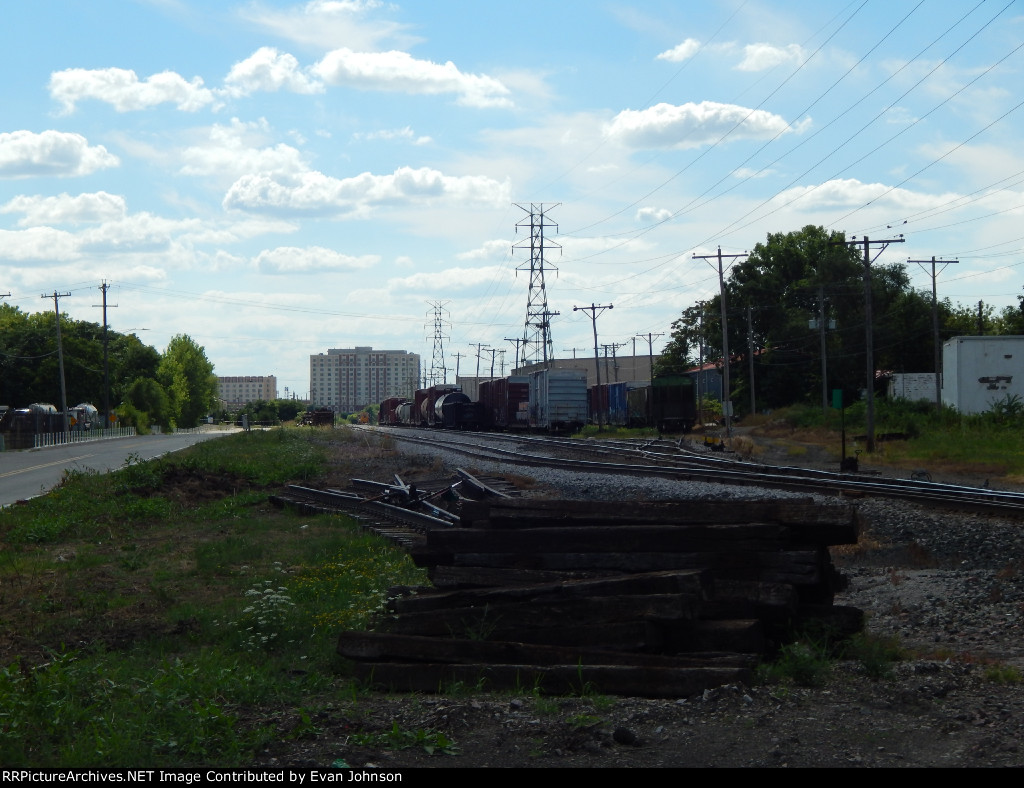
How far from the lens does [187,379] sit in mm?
139125

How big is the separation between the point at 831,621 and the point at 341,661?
3.40m

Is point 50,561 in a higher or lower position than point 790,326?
lower

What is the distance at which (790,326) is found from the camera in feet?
253

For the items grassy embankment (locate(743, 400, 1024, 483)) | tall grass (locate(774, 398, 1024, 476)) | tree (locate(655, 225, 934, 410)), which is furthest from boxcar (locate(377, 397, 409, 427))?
tall grass (locate(774, 398, 1024, 476))

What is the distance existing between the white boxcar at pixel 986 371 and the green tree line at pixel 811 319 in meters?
18.9

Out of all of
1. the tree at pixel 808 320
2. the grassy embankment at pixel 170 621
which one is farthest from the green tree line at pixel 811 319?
the grassy embankment at pixel 170 621

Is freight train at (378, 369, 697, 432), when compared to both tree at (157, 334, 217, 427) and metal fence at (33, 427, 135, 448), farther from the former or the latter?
tree at (157, 334, 217, 427)

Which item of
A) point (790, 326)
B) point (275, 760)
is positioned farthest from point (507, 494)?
point (790, 326)

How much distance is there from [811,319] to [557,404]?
23806mm

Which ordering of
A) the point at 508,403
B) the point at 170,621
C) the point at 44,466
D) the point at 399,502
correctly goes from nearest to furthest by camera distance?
the point at 170,621 < the point at 399,502 < the point at 44,466 < the point at 508,403

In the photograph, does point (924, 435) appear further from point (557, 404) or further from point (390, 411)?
point (390, 411)

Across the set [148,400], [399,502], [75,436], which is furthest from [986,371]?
[148,400]

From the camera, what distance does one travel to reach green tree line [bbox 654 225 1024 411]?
2913 inches
